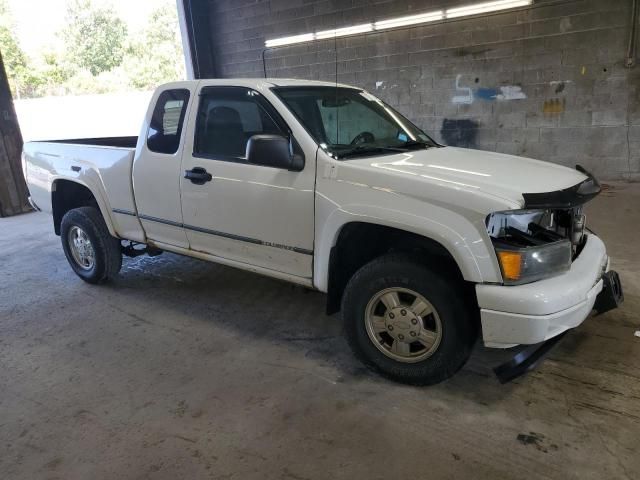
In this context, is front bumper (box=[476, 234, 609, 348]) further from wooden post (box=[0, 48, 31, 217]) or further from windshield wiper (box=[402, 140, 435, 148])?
wooden post (box=[0, 48, 31, 217])

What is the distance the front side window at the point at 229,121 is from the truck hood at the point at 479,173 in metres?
0.79

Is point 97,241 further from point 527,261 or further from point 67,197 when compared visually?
point 527,261

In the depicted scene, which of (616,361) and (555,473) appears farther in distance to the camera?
(616,361)

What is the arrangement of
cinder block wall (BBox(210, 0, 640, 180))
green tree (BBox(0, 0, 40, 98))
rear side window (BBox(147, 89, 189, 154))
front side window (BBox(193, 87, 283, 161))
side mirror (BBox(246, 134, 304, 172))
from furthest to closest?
green tree (BBox(0, 0, 40, 98))
cinder block wall (BBox(210, 0, 640, 180))
rear side window (BBox(147, 89, 189, 154))
front side window (BBox(193, 87, 283, 161))
side mirror (BBox(246, 134, 304, 172))

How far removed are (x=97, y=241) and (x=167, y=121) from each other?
140 centimetres

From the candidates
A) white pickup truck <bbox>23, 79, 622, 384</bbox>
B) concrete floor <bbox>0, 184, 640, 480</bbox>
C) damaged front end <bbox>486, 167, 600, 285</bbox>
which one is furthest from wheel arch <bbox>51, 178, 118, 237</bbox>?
damaged front end <bbox>486, 167, 600, 285</bbox>

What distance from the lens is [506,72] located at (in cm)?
820

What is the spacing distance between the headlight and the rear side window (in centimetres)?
Result: 245

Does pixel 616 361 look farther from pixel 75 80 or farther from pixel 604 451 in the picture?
pixel 75 80

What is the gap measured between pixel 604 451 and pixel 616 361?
0.93 m

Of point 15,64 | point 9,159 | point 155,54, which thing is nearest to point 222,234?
point 9,159

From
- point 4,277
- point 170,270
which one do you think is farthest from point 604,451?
point 4,277

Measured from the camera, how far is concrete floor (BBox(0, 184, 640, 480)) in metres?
2.18

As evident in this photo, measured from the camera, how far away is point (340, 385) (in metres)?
2.78
